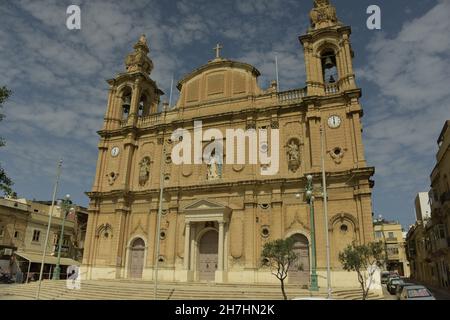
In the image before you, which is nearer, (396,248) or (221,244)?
(221,244)

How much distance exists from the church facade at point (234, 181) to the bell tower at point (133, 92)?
12.8 inches

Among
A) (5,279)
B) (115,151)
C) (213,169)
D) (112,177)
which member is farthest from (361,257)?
(5,279)

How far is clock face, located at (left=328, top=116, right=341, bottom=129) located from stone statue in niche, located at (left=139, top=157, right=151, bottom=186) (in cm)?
1536

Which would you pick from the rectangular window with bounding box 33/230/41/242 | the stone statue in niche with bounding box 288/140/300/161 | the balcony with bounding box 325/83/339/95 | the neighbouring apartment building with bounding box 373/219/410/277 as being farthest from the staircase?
the neighbouring apartment building with bounding box 373/219/410/277

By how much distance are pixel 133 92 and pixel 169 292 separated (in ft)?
66.0

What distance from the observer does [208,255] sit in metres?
25.6

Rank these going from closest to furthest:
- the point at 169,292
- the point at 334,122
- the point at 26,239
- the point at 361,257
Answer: the point at 361,257, the point at 169,292, the point at 334,122, the point at 26,239

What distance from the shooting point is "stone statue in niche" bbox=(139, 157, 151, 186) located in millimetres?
29516

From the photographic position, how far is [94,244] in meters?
29.2

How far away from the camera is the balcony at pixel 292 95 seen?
26812 millimetres

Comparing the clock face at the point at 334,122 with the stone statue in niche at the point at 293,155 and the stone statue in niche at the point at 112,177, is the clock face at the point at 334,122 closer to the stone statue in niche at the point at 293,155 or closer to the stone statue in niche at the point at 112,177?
the stone statue in niche at the point at 293,155

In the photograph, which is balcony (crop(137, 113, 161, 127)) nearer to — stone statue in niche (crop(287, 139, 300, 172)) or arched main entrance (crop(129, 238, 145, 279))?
arched main entrance (crop(129, 238, 145, 279))

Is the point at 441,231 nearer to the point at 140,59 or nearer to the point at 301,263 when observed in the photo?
the point at 301,263
